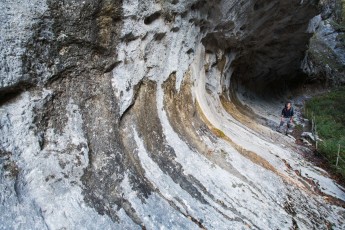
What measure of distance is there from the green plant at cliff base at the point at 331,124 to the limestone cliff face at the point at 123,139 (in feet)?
9.09

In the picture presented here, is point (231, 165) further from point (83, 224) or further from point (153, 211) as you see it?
point (83, 224)

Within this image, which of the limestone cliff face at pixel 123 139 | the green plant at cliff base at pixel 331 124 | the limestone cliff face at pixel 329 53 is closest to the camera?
the limestone cliff face at pixel 123 139

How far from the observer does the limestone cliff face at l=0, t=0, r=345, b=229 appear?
362cm

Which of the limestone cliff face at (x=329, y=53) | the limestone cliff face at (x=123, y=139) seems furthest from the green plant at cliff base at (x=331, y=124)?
the limestone cliff face at (x=329, y=53)

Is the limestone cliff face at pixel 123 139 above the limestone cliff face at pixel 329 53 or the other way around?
the other way around

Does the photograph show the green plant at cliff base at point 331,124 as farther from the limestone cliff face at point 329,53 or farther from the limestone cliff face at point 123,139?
the limestone cliff face at point 329,53

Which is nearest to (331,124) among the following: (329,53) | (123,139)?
(123,139)

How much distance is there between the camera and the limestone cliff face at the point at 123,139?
11.9 ft

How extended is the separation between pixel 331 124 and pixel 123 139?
13.9 m

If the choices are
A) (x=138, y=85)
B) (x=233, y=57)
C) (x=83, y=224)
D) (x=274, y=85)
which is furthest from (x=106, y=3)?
(x=274, y=85)

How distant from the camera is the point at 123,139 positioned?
4.78 m

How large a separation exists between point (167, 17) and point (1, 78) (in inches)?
147

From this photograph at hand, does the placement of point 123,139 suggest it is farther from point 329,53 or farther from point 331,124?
point 329,53

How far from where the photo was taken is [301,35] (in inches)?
641
